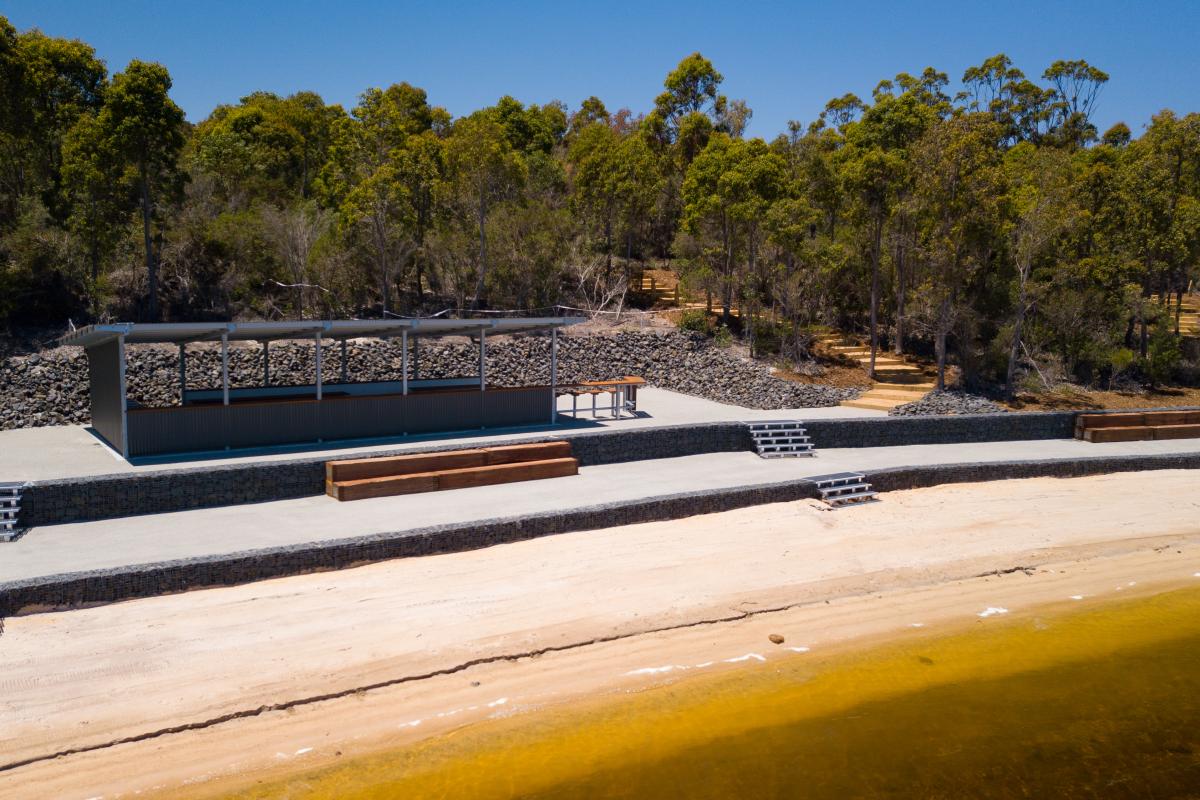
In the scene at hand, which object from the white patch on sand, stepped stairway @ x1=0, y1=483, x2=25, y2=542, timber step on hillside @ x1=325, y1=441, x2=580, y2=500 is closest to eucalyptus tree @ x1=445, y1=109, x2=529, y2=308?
timber step on hillside @ x1=325, y1=441, x2=580, y2=500

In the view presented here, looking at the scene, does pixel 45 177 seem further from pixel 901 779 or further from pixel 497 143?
pixel 901 779

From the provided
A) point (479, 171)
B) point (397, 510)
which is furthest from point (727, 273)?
point (397, 510)

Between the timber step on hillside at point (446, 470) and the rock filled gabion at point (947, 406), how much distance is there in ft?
33.4

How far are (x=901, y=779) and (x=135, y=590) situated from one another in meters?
8.16

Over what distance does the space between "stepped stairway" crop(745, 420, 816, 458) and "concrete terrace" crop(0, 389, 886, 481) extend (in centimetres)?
107

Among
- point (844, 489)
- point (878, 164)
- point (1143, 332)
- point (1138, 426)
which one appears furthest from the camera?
point (1143, 332)

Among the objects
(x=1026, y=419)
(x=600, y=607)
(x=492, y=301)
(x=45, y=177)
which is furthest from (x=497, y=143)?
(x=600, y=607)

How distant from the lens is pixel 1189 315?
1374 inches

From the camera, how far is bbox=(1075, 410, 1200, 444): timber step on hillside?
19672 mm

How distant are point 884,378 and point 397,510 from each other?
1733 centimetres

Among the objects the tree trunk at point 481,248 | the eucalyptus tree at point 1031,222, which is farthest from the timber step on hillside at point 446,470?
the eucalyptus tree at point 1031,222

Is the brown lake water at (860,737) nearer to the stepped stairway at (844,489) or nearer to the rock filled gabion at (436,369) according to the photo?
the stepped stairway at (844,489)

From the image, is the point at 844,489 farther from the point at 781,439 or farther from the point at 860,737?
the point at 860,737

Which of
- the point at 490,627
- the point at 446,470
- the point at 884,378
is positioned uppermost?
the point at 884,378
